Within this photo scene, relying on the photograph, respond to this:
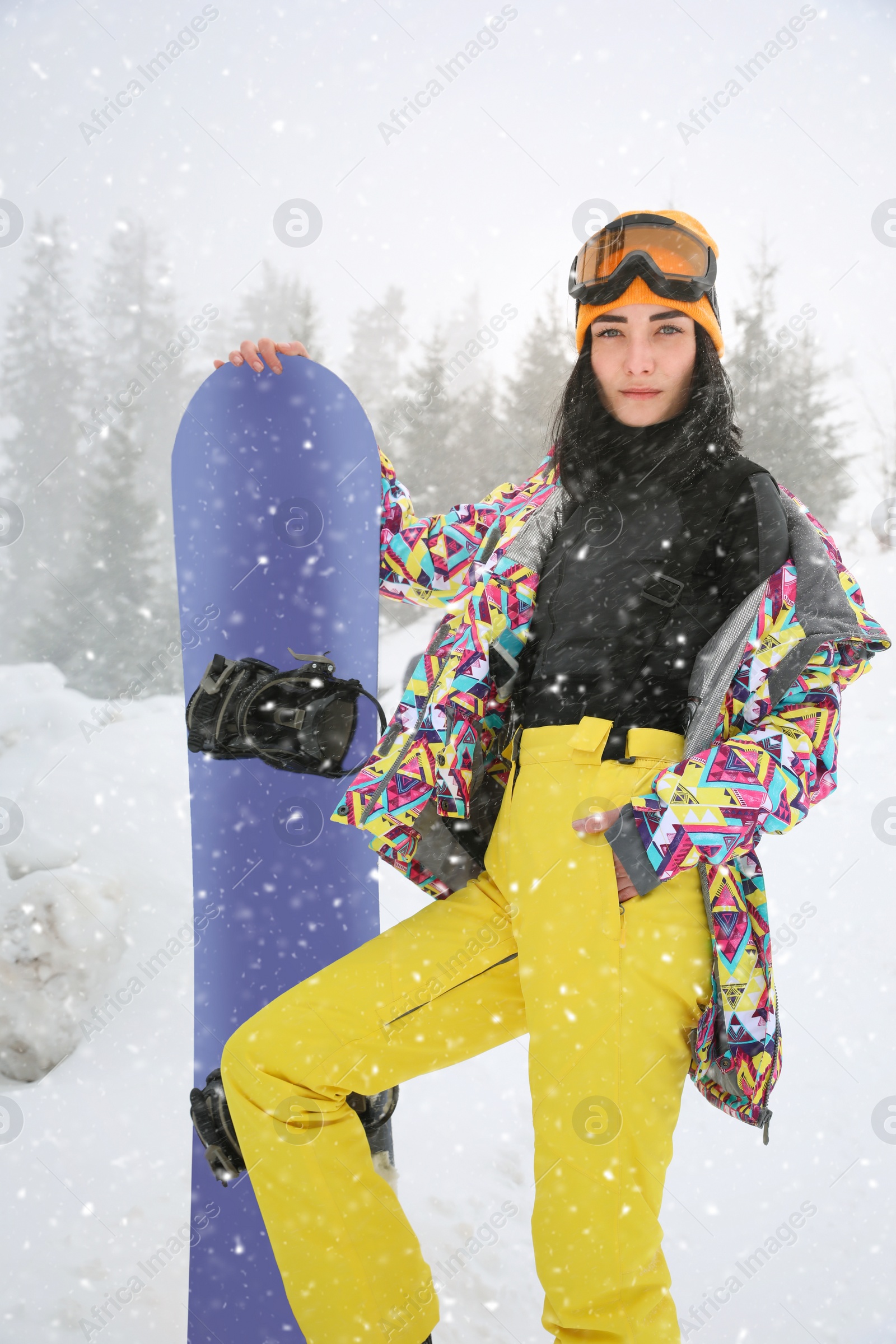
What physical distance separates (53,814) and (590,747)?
4170 millimetres

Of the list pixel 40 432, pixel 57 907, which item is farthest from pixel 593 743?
pixel 40 432

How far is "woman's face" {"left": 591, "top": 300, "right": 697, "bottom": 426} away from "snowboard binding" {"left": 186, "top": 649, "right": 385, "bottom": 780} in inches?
33.0

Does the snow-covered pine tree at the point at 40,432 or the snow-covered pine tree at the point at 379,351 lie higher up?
the snow-covered pine tree at the point at 379,351

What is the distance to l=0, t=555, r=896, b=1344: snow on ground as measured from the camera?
2348mm

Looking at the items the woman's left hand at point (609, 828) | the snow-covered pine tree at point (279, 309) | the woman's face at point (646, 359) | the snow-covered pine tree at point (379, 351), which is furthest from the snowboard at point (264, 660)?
the snow-covered pine tree at point (379, 351)

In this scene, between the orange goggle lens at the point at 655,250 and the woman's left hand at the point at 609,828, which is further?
the orange goggle lens at the point at 655,250

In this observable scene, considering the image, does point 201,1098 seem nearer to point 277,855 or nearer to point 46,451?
point 277,855

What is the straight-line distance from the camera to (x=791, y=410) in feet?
36.1

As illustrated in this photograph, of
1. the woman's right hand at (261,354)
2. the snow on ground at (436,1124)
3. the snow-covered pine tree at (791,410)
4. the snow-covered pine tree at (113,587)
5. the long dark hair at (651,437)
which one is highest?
the snow-covered pine tree at (791,410)

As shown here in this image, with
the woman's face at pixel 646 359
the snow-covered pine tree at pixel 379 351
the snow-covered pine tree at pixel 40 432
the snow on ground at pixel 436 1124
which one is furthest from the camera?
the snow-covered pine tree at pixel 379 351

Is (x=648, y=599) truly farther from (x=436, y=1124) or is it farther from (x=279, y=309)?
(x=279, y=309)

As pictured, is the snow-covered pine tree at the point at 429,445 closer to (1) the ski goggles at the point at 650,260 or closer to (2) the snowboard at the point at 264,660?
(2) the snowboard at the point at 264,660

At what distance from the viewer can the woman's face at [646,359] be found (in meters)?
1.70

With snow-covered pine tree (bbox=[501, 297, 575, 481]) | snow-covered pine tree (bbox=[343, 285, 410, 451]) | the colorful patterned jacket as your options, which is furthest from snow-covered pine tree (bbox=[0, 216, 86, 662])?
the colorful patterned jacket
